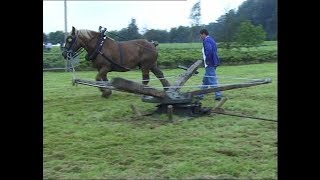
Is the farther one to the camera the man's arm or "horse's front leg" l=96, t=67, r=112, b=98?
"horse's front leg" l=96, t=67, r=112, b=98

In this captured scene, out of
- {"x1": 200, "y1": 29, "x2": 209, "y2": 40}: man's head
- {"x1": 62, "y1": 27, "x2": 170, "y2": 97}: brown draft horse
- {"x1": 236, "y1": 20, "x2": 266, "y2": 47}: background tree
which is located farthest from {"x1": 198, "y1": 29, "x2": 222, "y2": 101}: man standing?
{"x1": 236, "y1": 20, "x2": 266, "y2": 47}: background tree

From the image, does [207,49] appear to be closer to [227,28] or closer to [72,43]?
[72,43]

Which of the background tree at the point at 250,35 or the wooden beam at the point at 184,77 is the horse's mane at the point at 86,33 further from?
the background tree at the point at 250,35

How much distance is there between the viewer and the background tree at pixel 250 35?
1865 cm

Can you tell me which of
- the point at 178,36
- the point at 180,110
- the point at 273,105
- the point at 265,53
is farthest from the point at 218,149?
the point at 265,53

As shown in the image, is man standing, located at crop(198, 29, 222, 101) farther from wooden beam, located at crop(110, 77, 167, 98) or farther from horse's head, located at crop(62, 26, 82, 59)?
horse's head, located at crop(62, 26, 82, 59)

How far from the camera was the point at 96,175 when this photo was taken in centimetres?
421

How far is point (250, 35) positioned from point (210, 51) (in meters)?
12.0

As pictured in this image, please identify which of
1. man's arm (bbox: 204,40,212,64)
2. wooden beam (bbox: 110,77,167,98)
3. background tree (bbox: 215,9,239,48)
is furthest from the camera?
background tree (bbox: 215,9,239,48)

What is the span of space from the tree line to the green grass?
3.66 m

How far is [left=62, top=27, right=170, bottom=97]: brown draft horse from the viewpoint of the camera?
30.3 feet

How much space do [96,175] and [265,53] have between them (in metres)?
17.3
